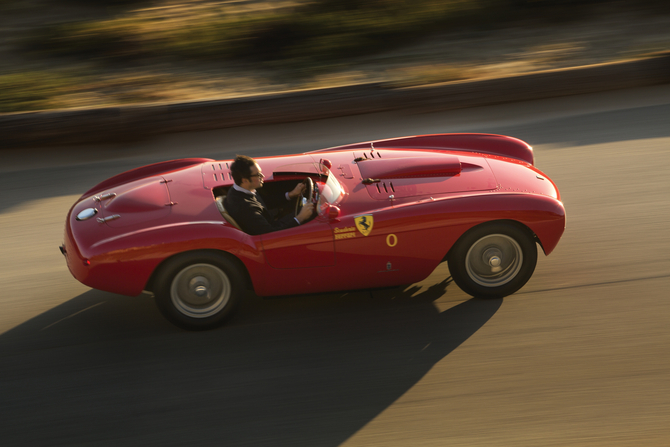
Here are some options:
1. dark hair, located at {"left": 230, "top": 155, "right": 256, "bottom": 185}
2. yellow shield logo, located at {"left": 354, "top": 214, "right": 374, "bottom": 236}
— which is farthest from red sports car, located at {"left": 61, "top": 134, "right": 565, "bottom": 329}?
dark hair, located at {"left": 230, "top": 155, "right": 256, "bottom": 185}

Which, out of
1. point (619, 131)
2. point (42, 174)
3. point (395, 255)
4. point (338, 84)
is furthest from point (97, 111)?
point (619, 131)

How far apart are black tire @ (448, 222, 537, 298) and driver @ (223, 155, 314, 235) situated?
1150 mm

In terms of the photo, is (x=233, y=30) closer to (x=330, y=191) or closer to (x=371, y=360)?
(x=330, y=191)

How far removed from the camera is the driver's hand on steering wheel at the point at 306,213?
160 inches

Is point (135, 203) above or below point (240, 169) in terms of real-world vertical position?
below

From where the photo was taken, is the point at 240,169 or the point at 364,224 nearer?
the point at 364,224

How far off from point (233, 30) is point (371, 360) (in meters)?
8.54

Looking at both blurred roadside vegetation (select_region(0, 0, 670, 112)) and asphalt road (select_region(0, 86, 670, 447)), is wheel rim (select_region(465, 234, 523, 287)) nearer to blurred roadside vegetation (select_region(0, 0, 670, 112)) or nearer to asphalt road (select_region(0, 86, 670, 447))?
asphalt road (select_region(0, 86, 670, 447))

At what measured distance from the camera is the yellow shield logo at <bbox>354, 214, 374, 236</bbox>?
4.04 metres

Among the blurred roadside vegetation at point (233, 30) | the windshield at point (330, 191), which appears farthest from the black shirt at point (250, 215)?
the blurred roadside vegetation at point (233, 30)

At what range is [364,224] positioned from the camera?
159 inches

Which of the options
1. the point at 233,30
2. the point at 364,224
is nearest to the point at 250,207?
the point at 364,224

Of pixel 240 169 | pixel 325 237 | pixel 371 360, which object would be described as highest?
pixel 240 169

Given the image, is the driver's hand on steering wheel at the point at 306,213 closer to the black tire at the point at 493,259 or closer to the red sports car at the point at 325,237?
the red sports car at the point at 325,237
